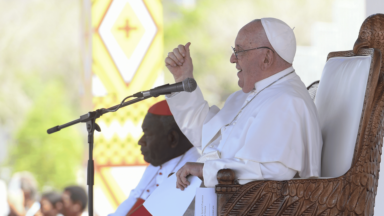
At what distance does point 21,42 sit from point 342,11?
12.2 m

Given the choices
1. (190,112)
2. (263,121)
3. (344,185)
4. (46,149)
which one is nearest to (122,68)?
(190,112)

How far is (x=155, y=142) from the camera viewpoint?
2.96 m

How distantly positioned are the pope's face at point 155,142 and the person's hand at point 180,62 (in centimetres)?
49

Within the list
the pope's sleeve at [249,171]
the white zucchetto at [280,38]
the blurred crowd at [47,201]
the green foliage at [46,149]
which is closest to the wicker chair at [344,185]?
the pope's sleeve at [249,171]

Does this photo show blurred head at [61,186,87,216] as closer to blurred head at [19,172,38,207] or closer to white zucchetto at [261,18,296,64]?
blurred head at [19,172,38,207]

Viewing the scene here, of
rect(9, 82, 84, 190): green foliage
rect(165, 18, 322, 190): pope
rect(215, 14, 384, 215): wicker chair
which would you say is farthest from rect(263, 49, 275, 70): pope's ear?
rect(9, 82, 84, 190): green foliage

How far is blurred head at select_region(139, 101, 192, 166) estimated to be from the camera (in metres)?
2.96

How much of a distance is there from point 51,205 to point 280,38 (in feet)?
12.3

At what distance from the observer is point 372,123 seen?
1.91 meters

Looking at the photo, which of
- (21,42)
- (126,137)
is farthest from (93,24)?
(21,42)

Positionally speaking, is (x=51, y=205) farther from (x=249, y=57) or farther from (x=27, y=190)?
(x=249, y=57)

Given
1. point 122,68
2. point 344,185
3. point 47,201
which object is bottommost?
point 344,185

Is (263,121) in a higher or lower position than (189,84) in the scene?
lower

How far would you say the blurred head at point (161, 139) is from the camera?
9.71 feet
